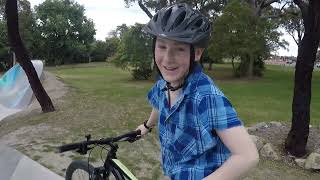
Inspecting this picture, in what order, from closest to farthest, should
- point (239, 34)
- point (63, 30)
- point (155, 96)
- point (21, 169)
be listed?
point (155, 96) → point (21, 169) → point (239, 34) → point (63, 30)

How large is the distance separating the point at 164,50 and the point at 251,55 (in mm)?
26900

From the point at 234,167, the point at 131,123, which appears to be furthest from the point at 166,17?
the point at 131,123

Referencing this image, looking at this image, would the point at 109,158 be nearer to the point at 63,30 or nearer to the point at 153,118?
the point at 153,118

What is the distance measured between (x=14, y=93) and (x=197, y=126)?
16642 mm

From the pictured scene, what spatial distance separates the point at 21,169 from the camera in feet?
21.6

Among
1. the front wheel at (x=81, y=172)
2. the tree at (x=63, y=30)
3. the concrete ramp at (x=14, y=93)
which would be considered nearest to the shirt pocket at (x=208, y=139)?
the front wheel at (x=81, y=172)

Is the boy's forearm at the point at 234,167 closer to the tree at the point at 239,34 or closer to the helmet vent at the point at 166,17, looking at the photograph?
the helmet vent at the point at 166,17

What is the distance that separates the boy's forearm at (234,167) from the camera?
2.04m

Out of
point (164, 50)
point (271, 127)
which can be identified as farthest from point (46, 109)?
point (164, 50)

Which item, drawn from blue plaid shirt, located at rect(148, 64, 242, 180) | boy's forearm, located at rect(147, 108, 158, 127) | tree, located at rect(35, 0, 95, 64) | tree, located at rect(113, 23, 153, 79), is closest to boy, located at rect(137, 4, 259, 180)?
blue plaid shirt, located at rect(148, 64, 242, 180)

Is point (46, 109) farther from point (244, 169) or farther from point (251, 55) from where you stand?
point (251, 55)

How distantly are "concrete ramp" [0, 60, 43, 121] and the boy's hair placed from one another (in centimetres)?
1205

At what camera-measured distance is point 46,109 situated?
12.1 m

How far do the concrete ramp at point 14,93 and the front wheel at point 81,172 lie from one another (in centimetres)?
992
